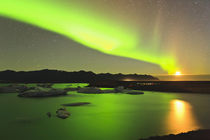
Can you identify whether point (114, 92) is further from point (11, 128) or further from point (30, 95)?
point (11, 128)

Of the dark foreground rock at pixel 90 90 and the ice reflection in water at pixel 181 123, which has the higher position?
the dark foreground rock at pixel 90 90

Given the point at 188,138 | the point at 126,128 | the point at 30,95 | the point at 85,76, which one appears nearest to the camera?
the point at 188,138

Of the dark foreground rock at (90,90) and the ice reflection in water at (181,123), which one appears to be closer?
the ice reflection in water at (181,123)

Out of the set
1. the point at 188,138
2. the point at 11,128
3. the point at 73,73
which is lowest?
the point at 11,128

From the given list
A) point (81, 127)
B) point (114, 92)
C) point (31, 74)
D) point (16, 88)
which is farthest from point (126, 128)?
point (31, 74)

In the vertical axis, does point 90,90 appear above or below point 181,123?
above

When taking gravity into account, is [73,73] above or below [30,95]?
above

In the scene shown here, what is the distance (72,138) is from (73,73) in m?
152

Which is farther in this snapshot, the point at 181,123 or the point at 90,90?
the point at 90,90

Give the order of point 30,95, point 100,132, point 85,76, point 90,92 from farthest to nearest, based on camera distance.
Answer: point 85,76 → point 90,92 → point 30,95 → point 100,132

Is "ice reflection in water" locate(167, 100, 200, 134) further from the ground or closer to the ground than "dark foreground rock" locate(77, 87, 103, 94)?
closer to the ground

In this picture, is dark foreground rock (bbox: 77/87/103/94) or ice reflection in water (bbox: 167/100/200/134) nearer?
ice reflection in water (bbox: 167/100/200/134)

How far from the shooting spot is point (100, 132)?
7219 millimetres

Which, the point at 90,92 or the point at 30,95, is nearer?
the point at 30,95
